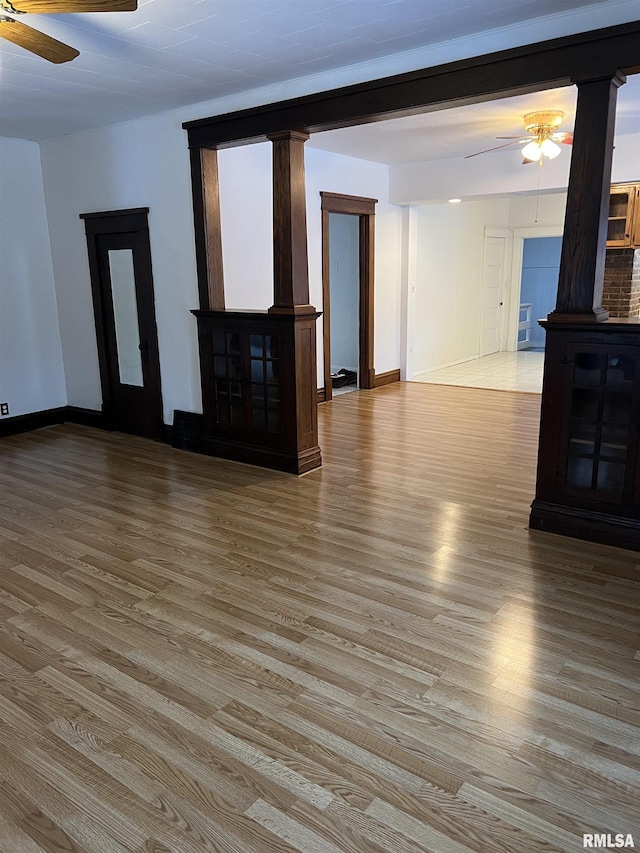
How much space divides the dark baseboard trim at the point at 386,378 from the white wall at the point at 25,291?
377 cm

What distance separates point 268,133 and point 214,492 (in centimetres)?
255

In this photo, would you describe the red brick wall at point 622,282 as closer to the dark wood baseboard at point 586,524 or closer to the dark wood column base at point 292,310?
the dark wood column base at point 292,310

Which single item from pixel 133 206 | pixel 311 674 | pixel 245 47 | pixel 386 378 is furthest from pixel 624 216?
pixel 311 674

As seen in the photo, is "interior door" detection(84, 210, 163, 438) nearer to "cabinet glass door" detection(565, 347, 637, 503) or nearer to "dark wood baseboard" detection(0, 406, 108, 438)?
"dark wood baseboard" detection(0, 406, 108, 438)

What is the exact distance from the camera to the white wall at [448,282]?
8.23 metres

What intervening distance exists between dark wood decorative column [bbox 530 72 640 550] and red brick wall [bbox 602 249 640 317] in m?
3.89

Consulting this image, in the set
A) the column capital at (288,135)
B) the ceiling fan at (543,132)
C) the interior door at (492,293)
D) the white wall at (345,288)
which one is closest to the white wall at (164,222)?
the column capital at (288,135)

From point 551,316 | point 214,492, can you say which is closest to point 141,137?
point 214,492

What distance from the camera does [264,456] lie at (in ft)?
15.6

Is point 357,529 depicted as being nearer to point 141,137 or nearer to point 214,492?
point 214,492

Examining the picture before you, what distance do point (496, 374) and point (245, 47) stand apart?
6.20 metres

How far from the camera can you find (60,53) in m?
2.88

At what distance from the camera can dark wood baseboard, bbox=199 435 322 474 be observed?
4.60 metres

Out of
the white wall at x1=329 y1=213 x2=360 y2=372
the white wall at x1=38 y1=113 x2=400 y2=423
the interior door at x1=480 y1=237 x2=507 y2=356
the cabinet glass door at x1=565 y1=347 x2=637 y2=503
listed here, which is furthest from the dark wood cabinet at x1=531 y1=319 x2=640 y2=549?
the interior door at x1=480 y1=237 x2=507 y2=356
